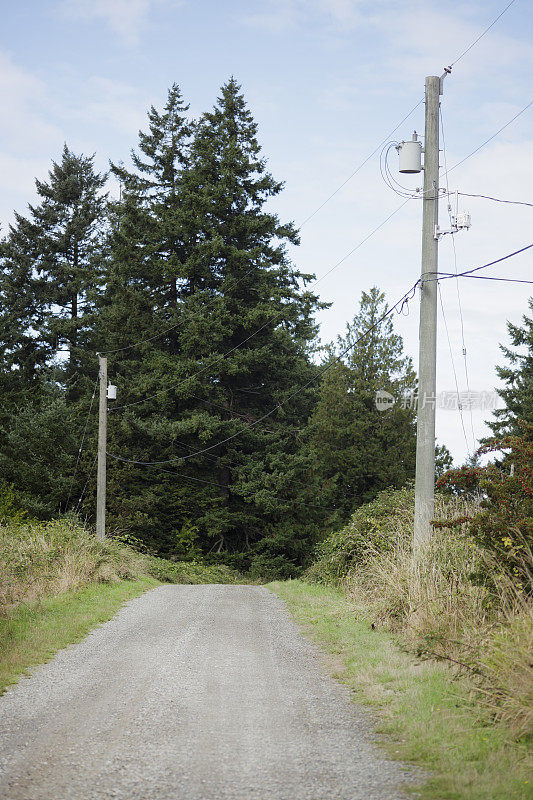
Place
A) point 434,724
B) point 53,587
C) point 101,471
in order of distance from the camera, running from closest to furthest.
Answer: point 434,724 < point 53,587 < point 101,471

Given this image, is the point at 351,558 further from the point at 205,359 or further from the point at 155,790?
the point at 205,359

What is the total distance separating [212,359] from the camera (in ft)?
114

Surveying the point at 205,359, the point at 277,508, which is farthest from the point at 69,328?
the point at 277,508

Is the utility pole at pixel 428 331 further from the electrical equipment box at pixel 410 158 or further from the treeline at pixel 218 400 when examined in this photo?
the treeline at pixel 218 400

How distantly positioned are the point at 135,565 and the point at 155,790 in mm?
18549

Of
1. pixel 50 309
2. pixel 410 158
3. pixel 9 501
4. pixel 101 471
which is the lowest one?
pixel 9 501

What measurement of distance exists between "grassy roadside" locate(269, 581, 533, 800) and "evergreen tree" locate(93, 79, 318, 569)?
2556 cm

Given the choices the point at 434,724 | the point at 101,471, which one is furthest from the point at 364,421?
the point at 434,724

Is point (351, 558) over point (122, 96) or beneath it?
beneath

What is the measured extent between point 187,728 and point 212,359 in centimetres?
2955

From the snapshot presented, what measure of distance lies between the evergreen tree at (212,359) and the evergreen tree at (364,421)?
1.77 m

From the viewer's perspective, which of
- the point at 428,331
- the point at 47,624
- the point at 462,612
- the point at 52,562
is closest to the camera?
the point at 462,612

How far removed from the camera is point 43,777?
4.58 m

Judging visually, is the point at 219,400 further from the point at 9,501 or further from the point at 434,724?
the point at 434,724
